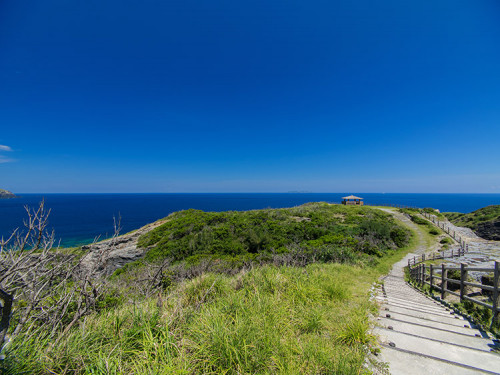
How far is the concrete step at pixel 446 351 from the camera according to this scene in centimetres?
273

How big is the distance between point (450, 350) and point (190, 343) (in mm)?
3867

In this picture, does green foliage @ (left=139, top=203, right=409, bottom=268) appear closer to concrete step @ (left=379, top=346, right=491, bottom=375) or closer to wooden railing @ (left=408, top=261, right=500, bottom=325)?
wooden railing @ (left=408, top=261, right=500, bottom=325)

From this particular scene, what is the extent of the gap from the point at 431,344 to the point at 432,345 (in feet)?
0.12

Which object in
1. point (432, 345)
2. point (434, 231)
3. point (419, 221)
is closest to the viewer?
point (432, 345)

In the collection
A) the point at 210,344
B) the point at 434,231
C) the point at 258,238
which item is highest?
the point at 210,344

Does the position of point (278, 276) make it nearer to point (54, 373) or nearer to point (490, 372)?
point (490, 372)

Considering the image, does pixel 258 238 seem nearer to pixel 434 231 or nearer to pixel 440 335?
pixel 440 335

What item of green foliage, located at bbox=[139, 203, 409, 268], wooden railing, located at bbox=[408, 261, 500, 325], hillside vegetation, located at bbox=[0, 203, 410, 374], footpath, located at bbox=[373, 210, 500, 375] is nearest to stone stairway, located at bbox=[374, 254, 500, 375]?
footpath, located at bbox=[373, 210, 500, 375]

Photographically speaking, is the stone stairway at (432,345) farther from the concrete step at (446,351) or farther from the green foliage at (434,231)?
the green foliage at (434,231)

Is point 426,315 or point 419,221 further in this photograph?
point 419,221

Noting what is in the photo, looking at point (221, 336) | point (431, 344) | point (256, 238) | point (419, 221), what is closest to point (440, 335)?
point (431, 344)

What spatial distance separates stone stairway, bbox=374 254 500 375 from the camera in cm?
→ 259

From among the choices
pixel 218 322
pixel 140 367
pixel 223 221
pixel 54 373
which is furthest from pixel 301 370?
pixel 223 221

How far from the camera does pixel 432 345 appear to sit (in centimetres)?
306
